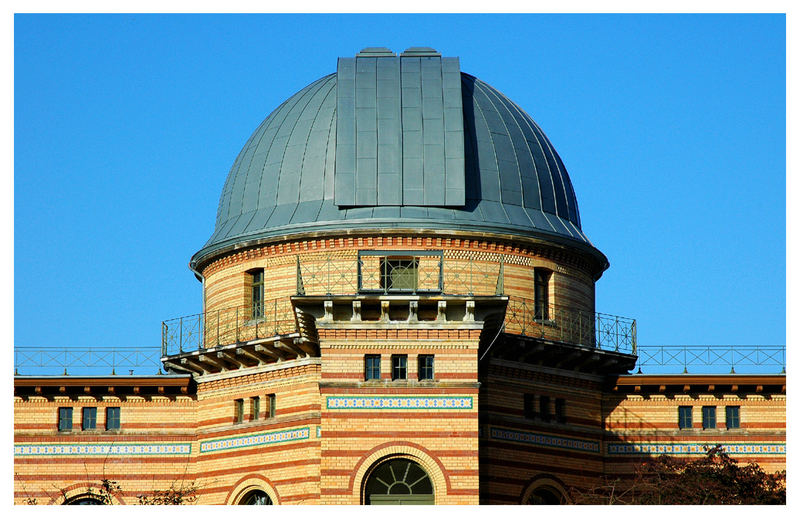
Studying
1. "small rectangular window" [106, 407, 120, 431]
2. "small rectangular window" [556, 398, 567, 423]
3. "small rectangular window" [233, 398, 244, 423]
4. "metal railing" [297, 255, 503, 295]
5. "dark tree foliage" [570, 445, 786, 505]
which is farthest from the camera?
"small rectangular window" [106, 407, 120, 431]

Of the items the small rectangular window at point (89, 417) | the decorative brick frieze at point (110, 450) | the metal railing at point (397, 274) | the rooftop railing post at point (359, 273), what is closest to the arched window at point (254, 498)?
the decorative brick frieze at point (110, 450)

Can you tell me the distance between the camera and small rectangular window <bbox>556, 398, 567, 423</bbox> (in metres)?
44.4

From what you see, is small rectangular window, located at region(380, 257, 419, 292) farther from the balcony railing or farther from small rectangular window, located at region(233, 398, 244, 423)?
small rectangular window, located at region(233, 398, 244, 423)

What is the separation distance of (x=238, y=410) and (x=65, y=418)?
580 cm

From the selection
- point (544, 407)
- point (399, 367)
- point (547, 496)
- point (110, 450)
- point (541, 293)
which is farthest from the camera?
point (110, 450)

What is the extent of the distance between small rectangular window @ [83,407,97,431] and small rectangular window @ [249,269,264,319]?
20.2 ft

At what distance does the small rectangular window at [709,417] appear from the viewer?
45281mm

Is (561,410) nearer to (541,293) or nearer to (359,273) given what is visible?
A: (541,293)

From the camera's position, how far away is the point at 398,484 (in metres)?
36.6

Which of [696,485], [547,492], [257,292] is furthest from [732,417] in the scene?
[257,292]

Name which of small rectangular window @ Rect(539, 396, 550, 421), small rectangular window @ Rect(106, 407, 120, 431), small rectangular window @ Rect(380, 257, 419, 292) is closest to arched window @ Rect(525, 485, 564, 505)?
small rectangular window @ Rect(539, 396, 550, 421)

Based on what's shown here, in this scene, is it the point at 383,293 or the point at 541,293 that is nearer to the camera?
the point at 383,293

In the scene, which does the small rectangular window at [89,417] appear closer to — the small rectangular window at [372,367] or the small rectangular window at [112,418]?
the small rectangular window at [112,418]

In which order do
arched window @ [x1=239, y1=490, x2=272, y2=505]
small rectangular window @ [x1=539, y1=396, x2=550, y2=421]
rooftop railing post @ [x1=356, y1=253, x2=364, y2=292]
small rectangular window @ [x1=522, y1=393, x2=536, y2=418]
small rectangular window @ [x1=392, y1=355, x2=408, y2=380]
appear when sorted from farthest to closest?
small rectangular window @ [x1=539, y1=396, x2=550, y2=421]
small rectangular window @ [x1=522, y1=393, x2=536, y2=418]
arched window @ [x1=239, y1=490, x2=272, y2=505]
rooftop railing post @ [x1=356, y1=253, x2=364, y2=292]
small rectangular window @ [x1=392, y1=355, x2=408, y2=380]
